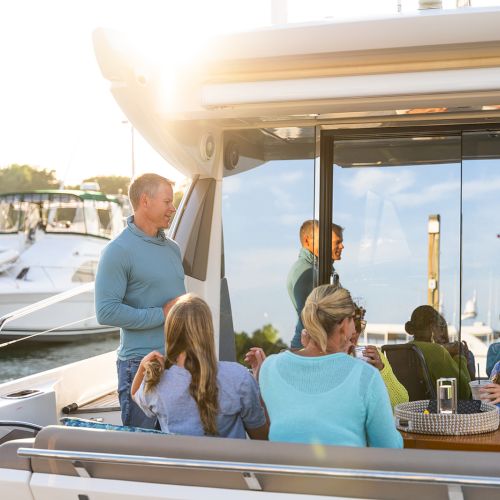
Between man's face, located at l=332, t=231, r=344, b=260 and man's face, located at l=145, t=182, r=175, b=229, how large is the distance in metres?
1.53

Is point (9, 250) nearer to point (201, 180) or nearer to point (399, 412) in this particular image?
point (201, 180)

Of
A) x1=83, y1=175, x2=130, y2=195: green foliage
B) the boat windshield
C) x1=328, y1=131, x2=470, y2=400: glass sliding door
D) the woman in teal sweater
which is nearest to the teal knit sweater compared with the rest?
the woman in teal sweater

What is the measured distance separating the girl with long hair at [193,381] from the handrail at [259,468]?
0.35 m

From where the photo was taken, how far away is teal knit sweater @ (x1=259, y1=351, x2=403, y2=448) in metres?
2.54

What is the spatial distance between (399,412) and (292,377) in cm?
77

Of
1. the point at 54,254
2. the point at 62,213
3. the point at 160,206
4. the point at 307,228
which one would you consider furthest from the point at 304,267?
the point at 62,213

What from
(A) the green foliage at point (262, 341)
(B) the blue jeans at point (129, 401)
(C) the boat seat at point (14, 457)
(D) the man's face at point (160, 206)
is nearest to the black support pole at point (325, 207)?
(A) the green foliage at point (262, 341)

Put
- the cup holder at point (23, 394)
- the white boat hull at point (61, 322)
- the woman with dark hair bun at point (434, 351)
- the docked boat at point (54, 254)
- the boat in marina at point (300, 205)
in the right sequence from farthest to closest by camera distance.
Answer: the docked boat at point (54, 254) < the white boat hull at point (61, 322) < the woman with dark hair bun at point (434, 351) < the cup holder at point (23, 394) < the boat in marina at point (300, 205)

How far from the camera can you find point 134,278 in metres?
3.59

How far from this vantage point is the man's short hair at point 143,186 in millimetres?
3697

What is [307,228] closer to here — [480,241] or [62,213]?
[480,241]

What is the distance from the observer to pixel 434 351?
483cm

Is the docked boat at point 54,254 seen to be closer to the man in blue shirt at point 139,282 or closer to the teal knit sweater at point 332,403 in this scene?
the man in blue shirt at point 139,282

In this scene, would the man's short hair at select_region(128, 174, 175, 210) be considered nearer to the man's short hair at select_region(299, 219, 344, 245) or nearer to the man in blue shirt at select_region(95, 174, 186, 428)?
the man in blue shirt at select_region(95, 174, 186, 428)
